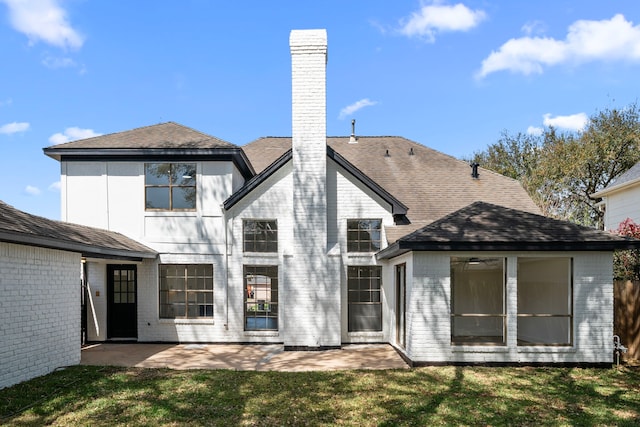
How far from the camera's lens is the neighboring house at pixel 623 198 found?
15841 millimetres

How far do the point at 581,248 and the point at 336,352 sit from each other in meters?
6.08

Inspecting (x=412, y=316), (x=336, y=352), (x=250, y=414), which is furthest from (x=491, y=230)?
(x=250, y=414)

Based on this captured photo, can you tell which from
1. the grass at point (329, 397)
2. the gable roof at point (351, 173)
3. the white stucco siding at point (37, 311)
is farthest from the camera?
the gable roof at point (351, 173)

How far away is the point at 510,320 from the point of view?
355 inches

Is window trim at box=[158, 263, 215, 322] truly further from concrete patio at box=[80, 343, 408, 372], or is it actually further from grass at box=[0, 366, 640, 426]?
grass at box=[0, 366, 640, 426]

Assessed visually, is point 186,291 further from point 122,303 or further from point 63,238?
point 63,238

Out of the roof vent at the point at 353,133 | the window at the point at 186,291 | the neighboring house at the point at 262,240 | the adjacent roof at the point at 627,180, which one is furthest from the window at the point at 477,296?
the window at the point at 186,291

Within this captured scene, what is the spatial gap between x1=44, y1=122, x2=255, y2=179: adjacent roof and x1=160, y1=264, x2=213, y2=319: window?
126 inches

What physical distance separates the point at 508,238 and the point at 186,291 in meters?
8.70

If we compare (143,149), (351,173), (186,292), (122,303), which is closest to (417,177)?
(351,173)

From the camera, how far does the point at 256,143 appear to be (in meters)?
17.5

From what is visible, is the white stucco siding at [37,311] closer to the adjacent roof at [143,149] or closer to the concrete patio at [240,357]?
the concrete patio at [240,357]

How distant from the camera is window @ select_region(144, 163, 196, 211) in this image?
40.9 feet

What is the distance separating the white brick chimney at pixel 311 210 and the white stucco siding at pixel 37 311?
4.95 meters
